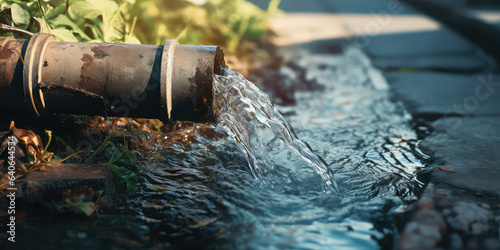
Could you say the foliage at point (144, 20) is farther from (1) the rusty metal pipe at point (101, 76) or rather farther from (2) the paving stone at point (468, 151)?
(2) the paving stone at point (468, 151)

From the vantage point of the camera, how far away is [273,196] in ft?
7.00

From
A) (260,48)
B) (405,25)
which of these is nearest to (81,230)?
(260,48)

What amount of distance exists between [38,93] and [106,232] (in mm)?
791

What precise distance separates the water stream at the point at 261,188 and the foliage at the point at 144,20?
2.89 ft

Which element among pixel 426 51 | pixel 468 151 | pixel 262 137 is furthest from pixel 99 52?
pixel 426 51

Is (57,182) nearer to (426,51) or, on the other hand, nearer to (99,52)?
(99,52)

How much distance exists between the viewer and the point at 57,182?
1.92 metres

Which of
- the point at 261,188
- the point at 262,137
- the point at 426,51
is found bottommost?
the point at 261,188

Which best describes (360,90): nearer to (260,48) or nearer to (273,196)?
(260,48)

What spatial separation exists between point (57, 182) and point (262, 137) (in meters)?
1.13

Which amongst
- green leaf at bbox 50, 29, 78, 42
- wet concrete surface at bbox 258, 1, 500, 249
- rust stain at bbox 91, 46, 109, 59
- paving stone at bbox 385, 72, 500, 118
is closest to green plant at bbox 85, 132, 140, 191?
rust stain at bbox 91, 46, 109, 59

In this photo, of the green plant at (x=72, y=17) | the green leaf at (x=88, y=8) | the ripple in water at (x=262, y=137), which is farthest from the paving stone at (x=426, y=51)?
the green leaf at (x=88, y=8)

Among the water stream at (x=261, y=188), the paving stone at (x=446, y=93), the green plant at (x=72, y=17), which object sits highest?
the green plant at (x=72, y=17)

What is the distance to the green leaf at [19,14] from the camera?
250 centimetres
